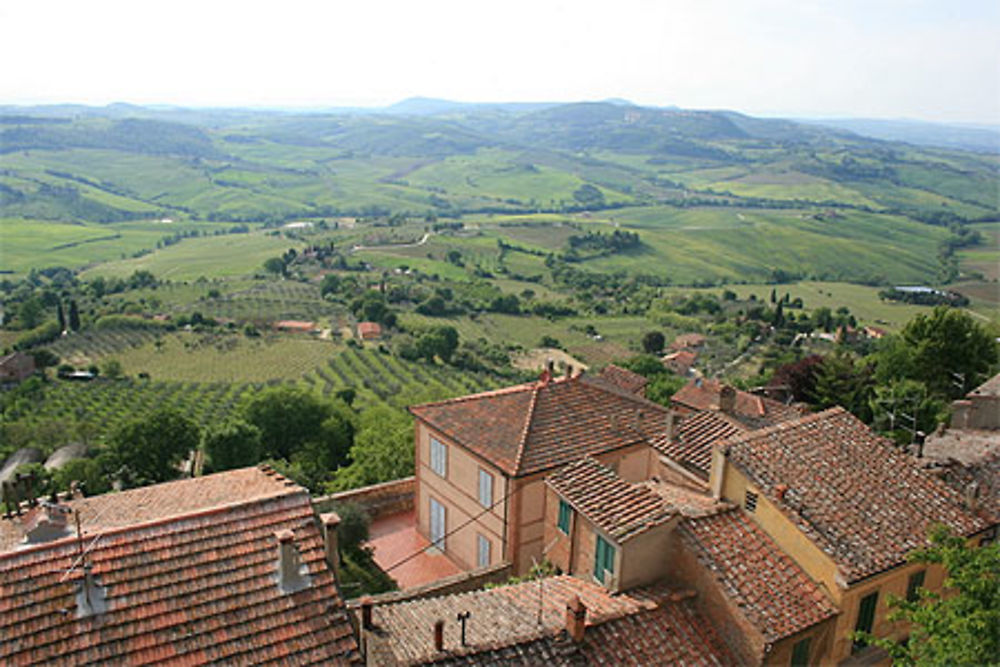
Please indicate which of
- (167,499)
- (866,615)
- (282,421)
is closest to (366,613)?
(167,499)

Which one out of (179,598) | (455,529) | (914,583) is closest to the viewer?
(179,598)

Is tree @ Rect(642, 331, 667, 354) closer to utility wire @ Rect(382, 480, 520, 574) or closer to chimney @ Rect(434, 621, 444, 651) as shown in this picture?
utility wire @ Rect(382, 480, 520, 574)

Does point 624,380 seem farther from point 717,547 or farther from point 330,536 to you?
point 330,536

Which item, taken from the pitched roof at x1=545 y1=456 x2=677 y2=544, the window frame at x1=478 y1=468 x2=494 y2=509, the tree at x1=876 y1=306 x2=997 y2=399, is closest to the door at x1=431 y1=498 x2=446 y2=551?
the window frame at x1=478 y1=468 x2=494 y2=509

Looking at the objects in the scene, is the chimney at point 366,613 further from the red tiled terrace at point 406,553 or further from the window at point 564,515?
the red tiled terrace at point 406,553

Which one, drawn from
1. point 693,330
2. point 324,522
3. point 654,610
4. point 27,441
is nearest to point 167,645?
point 324,522

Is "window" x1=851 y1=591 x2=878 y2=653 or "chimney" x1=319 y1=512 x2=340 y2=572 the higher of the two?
"chimney" x1=319 y1=512 x2=340 y2=572
